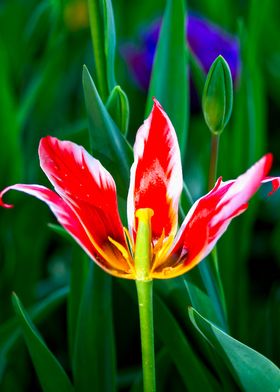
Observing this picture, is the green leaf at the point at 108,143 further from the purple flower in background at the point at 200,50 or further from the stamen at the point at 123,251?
the purple flower in background at the point at 200,50

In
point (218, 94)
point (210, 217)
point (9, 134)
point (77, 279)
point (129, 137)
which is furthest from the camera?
point (129, 137)

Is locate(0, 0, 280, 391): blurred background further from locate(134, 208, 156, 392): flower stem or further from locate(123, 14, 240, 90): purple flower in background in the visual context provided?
locate(134, 208, 156, 392): flower stem

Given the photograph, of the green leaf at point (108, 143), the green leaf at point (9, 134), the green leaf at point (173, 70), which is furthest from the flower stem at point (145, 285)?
the green leaf at point (9, 134)

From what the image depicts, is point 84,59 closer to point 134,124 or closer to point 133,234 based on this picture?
point 134,124

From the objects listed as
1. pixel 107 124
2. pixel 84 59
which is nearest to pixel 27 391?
pixel 107 124

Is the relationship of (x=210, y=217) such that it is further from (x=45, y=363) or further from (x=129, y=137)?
(x=129, y=137)

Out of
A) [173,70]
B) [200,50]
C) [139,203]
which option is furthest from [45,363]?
[200,50]
